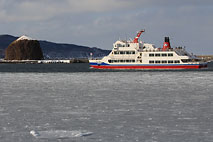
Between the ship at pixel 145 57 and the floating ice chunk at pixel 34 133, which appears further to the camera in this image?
the ship at pixel 145 57

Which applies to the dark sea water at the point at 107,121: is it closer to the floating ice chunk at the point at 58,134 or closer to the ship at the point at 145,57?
the floating ice chunk at the point at 58,134

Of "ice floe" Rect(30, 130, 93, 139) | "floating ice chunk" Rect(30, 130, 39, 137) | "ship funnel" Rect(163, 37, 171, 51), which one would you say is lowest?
"ice floe" Rect(30, 130, 93, 139)

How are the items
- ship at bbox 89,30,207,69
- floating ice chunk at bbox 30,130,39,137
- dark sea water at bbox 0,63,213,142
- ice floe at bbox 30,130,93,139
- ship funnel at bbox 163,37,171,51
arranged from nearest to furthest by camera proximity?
dark sea water at bbox 0,63,213,142, ice floe at bbox 30,130,93,139, floating ice chunk at bbox 30,130,39,137, ship at bbox 89,30,207,69, ship funnel at bbox 163,37,171,51

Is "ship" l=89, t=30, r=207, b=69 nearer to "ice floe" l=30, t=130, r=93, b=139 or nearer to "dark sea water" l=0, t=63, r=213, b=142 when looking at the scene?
"dark sea water" l=0, t=63, r=213, b=142

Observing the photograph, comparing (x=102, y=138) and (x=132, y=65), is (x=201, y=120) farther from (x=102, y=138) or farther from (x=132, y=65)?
(x=132, y=65)

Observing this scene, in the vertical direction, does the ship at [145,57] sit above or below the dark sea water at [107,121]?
above

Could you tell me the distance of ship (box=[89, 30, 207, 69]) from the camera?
315 feet

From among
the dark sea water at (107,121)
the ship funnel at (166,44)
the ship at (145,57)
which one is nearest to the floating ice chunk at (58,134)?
the dark sea water at (107,121)

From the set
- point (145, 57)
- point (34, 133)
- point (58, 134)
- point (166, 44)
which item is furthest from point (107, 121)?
point (166, 44)

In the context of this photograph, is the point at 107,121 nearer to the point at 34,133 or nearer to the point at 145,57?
the point at 34,133

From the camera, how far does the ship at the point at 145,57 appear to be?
95.9 m

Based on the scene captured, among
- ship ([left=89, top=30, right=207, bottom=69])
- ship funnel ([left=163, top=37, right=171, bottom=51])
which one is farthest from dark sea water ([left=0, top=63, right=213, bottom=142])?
ship funnel ([left=163, top=37, right=171, bottom=51])

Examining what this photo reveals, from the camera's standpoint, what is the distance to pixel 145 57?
9656cm

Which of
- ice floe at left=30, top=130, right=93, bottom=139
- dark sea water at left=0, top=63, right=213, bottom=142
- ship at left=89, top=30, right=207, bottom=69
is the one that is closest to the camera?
dark sea water at left=0, top=63, right=213, bottom=142
